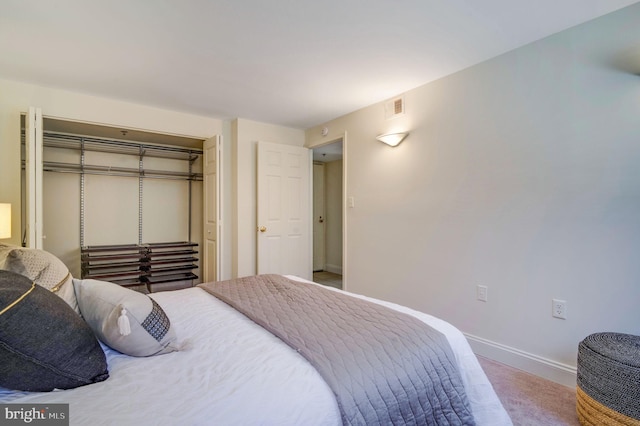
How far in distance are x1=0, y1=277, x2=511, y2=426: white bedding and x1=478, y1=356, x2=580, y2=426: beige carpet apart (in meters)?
0.65

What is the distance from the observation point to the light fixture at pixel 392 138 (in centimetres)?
304

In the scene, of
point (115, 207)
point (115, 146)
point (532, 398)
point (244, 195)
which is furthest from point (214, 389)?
point (115, 146)

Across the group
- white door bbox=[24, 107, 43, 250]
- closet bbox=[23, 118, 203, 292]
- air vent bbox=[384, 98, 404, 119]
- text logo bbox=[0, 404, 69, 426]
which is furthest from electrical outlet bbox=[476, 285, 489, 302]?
white door bbox=[24, 107, 43, 250]

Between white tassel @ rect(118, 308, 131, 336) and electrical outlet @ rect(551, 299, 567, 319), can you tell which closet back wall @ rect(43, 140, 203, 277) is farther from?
electrical outlet @ rect(551, 299, 567, 319)

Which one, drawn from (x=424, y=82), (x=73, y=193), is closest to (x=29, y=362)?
(x=424, y=82)

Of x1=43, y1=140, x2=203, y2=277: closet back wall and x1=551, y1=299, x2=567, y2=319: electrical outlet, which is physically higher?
x1=43, y1=140, x2=203, y2=277: closet back wall

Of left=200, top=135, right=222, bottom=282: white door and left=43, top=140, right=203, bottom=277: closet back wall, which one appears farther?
left=43, top=140, right=203, bottom=277: closet back wall

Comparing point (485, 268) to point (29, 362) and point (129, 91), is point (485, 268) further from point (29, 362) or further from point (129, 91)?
point (129, 91)

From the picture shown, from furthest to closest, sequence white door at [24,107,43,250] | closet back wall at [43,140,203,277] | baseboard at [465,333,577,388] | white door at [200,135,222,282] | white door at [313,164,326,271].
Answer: white door at [313,164,326,271] → closet back wall at [43,140,203,277] → white door at [200,135,222,282] → white door at [24,107,43,250] → baseboard at [465,333,577,388]

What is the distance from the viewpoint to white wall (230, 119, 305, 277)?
13.0 ft

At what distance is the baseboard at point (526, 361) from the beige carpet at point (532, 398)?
0.04m

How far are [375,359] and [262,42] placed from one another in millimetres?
2149

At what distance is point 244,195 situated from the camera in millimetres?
4016

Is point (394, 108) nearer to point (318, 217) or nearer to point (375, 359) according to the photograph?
point (375, 359)
